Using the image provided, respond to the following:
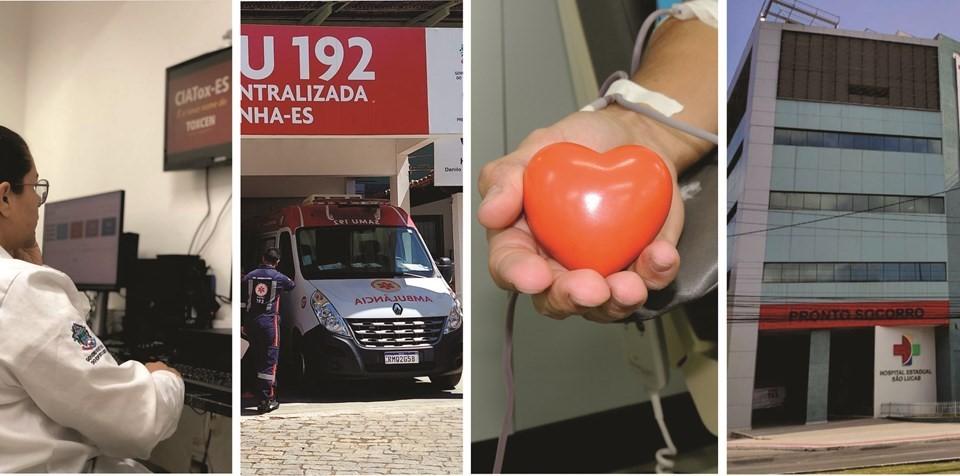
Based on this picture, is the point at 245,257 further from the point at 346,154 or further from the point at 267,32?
the point at 267,32

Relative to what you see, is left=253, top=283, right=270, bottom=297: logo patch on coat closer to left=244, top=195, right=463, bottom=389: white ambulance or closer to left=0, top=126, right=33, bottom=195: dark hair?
left=244, top=195, right=463, bottom=389: white ambulance

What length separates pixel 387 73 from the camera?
2.06 metres

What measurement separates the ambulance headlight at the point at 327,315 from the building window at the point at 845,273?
1103 mm

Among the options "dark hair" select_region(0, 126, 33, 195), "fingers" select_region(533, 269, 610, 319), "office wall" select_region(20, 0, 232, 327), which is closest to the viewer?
"fingers" select_region(533, 269, 610, 319)

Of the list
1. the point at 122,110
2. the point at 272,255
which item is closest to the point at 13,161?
the point at 272,255

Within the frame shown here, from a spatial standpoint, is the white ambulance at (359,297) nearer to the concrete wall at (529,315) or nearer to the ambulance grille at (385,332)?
the ambulance grille at (385,332)

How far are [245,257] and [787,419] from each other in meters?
1.47

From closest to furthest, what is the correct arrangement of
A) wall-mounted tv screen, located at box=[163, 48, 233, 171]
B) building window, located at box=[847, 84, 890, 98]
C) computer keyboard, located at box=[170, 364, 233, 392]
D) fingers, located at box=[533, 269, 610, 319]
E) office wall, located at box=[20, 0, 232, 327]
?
fingers, located at box=[533, 269, 610, 319], building window, located at box=[847, 84, 890, 98], computer keyboard, located at box=[170, 364, 233, 392], wall-mounted tv screen, located at box=[163, 48, 233, 171], office wall, located at box=[20, 0, 232, 327]

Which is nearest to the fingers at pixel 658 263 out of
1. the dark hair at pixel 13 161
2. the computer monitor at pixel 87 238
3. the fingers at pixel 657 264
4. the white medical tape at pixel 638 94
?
the fingers at pixel 657 264

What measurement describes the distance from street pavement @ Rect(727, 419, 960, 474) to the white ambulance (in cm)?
88

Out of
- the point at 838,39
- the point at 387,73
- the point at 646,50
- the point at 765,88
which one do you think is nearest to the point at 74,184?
the point at 387,73

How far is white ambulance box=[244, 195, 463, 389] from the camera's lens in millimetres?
1987

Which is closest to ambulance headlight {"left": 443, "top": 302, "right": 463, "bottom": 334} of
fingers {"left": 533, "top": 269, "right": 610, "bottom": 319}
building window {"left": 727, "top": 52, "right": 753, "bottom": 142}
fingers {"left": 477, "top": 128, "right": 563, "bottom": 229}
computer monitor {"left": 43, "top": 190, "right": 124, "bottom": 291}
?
fingers {"left": 477, "top": 128, "right": 563, "bottom": 229}

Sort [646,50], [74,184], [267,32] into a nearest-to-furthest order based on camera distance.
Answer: [646,50]
[267,32]
[74,184]
